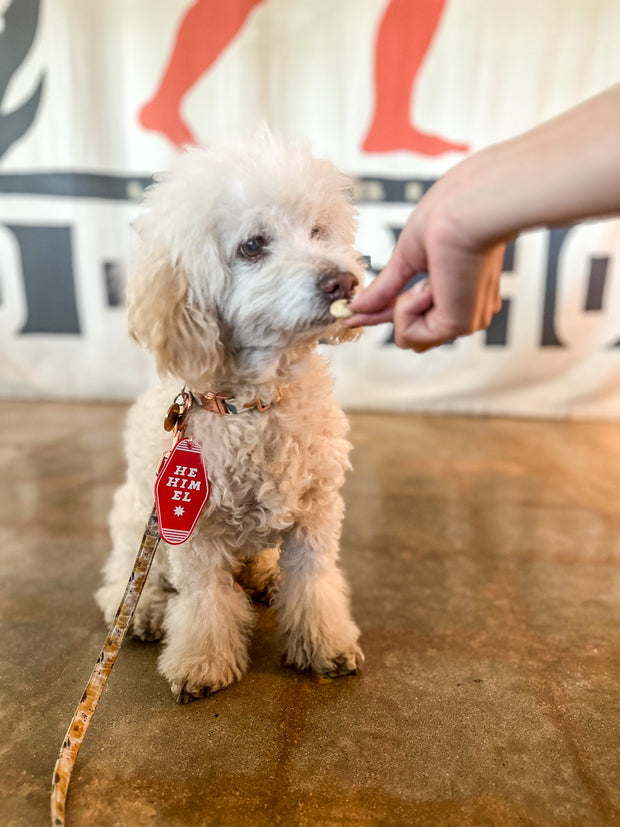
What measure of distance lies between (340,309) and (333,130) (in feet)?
7.67

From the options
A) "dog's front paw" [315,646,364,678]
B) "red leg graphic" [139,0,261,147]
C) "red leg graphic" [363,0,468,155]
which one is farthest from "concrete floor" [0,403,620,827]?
"red leg graphic" [139,0,261,147]

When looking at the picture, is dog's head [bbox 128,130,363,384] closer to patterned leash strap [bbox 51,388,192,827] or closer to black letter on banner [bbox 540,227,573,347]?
patterned leash strap [bbox 51,388,192,827]

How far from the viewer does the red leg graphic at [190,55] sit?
9.44 feet

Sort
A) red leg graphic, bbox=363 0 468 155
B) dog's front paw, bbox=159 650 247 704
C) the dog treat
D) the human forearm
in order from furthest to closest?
red leg graphic, bbox=363 0 468 155 → dog's front paw, bbox=159 650 247 704 → the dog treat → the human forearm

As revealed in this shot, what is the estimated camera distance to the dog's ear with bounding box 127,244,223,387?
1.04 meters

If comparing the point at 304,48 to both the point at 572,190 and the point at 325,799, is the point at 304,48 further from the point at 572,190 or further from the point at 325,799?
the point at 325,799

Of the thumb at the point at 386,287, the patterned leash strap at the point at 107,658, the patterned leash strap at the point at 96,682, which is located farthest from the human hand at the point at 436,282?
the patterned leash strap at the point at 96,682

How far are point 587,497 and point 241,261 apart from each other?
1719 millimetres

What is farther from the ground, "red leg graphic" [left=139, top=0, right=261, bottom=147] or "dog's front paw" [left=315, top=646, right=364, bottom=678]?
Result: "red leg graphic" [left=139, top=0, right=261, bottom=147]

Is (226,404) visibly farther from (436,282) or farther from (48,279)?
(48,279)

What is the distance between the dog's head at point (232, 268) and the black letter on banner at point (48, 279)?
7.88ft

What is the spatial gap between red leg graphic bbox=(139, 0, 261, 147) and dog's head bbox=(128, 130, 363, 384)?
2.22 metres

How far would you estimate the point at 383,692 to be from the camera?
126 cm

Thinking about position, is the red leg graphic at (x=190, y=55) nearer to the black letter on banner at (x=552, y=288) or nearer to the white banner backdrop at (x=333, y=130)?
A: the white banner backdrop at (x=333, y=130)
